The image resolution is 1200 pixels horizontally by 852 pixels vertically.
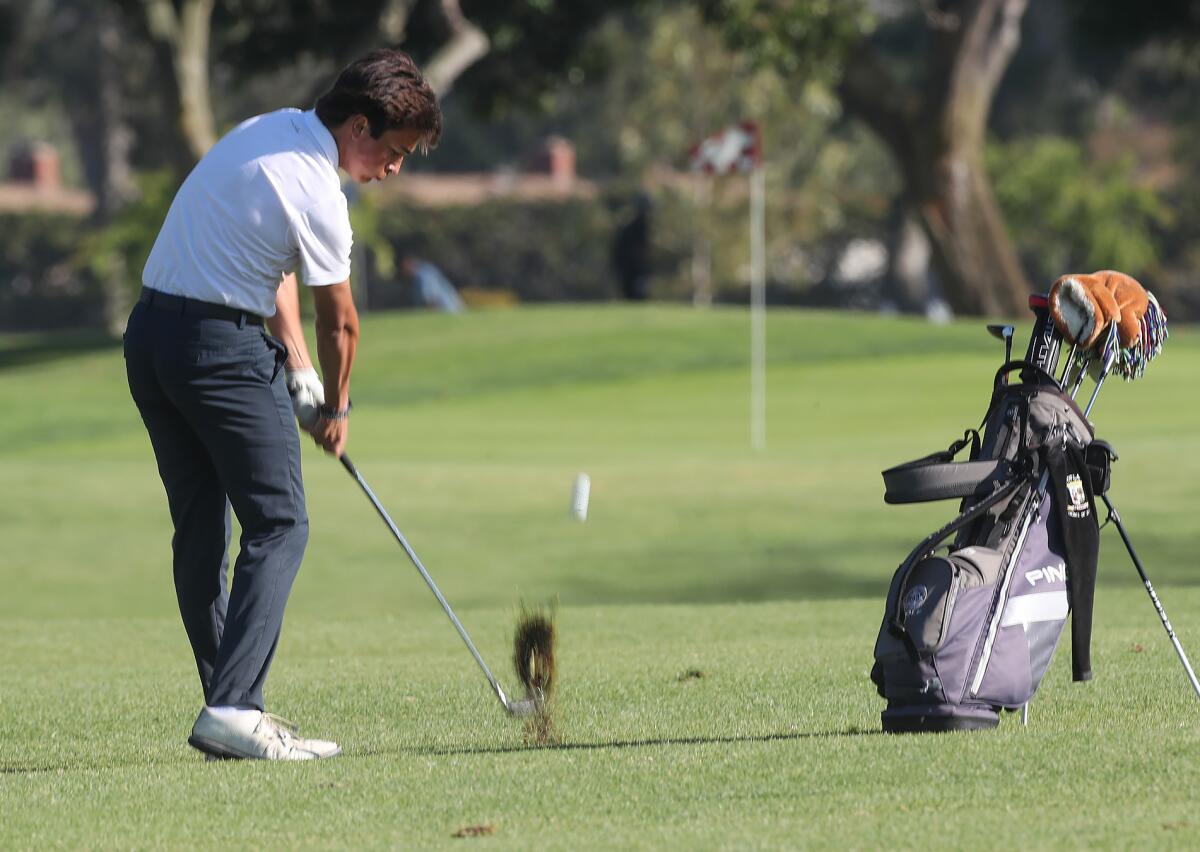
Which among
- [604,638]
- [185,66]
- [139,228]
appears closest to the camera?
[604,638]

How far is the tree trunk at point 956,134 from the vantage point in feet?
110

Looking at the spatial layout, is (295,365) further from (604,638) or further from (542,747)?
(604,638)

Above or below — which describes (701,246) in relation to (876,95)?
below

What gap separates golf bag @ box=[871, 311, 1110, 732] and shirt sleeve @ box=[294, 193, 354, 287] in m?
1.49

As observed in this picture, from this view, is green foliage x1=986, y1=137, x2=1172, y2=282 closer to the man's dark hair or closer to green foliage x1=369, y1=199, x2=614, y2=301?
green foliage x1=369, y1=199, x2=614, y2=301

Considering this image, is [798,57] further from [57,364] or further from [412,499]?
[412,499]

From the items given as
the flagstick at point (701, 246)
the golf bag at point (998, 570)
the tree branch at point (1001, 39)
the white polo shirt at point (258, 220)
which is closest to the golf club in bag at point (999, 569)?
the golf bag at point (998, 570)

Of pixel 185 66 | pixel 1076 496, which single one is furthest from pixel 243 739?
pixel 185 66

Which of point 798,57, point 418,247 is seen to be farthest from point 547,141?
point 798,57

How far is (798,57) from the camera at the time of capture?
95.3 feet

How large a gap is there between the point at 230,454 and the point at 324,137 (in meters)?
0.83

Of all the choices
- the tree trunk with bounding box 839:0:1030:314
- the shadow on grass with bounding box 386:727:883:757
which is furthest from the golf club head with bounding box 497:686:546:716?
the tree trunk with bounding box 839:0:1030:314

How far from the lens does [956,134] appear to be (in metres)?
33.7

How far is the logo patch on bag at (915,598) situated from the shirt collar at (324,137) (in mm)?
1807
